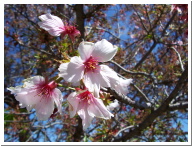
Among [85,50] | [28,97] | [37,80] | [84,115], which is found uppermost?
[85,50]

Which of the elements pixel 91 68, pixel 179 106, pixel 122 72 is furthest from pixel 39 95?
pixel 122 72

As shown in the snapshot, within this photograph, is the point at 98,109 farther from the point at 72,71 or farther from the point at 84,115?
the point at 72,71

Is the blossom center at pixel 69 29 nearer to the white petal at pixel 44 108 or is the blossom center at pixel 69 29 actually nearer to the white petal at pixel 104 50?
the white petal at pixel 104 50

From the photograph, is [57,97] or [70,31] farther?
[70,31]

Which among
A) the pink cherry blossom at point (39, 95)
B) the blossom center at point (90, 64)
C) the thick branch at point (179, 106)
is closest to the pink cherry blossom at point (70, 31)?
the blossom center at point (90, 64)

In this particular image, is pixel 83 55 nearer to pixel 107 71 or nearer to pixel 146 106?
pixel 107 71

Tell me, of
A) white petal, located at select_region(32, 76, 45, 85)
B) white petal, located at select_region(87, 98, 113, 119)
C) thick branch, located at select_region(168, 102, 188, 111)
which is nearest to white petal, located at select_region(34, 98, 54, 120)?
white petal, located at select_region(32, 76, 45, 85)

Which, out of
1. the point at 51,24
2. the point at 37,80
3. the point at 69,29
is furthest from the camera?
the point at 69,29
